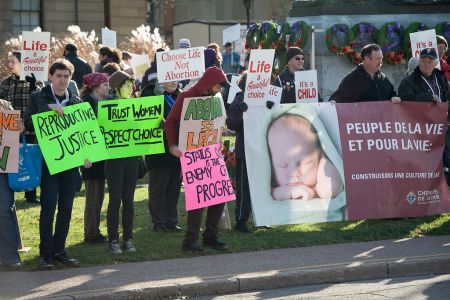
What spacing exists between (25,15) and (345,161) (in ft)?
84.5

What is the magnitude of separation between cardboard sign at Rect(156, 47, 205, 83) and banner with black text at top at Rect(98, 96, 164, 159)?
1315mm

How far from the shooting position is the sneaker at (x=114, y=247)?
10000 mm

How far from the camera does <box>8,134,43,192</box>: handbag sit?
935 centimetres

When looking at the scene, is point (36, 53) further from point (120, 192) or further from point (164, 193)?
point (120, 192)

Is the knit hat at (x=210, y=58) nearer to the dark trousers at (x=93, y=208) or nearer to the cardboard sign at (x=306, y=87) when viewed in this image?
the cardboard sign at (x=306, y=87)

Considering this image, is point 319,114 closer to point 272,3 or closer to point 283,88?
point 283,88

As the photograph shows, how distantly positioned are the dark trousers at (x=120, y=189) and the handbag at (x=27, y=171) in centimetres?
77

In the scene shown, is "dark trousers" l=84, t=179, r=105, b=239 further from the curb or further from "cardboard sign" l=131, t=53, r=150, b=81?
"cardboard sign" l=131, t=53, r=150, b=81

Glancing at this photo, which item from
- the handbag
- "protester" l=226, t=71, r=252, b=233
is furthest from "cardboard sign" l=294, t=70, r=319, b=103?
the handbag

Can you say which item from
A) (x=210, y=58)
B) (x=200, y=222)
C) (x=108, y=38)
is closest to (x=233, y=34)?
(x=108, y=38)

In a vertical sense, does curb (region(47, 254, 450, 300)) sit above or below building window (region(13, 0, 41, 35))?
below

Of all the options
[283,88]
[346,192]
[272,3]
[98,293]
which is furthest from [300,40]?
[272,3]

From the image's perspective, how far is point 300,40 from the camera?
52.1 feet

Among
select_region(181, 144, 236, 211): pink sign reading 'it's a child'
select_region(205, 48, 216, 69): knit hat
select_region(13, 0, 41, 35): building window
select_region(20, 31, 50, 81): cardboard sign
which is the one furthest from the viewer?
select_region(13, 0, 41, 35): building window
